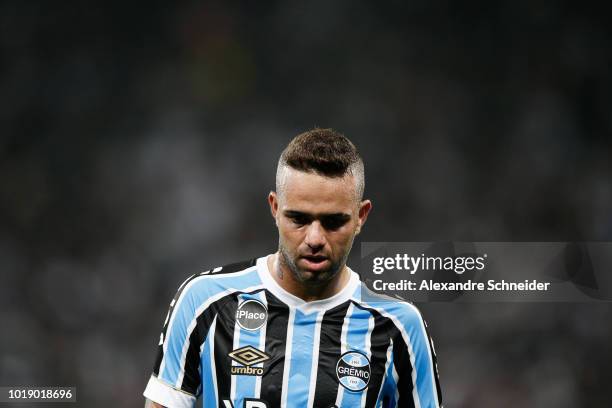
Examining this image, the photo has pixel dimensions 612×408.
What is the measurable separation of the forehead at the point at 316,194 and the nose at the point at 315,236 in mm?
45

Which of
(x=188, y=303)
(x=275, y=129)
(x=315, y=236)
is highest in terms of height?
(x=275, y=129)

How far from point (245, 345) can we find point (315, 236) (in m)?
0.53

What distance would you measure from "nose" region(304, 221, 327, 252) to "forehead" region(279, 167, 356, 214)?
0.15 feet

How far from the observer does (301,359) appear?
99.7 inches

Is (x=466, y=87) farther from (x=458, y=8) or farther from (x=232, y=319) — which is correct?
(x=232, y=319)

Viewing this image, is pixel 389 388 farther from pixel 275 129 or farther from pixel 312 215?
pixel 275 129

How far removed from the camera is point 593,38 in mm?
6453

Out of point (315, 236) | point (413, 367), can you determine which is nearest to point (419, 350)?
point (413, 367)

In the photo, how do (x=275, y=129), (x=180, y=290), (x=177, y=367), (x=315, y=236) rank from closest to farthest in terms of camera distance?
(x=315, y=236) < (x=177, y=367) < (x=180, y=290) < (x=275, y=129)

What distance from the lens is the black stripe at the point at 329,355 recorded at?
2.50 meters

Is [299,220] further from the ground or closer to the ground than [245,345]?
further from the ground

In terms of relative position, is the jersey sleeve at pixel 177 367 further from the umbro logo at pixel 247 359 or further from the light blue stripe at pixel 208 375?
the umbro logo at pixel 247 359

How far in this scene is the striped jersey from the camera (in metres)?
2.51

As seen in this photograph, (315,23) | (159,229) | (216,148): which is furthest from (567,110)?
(159,229)
